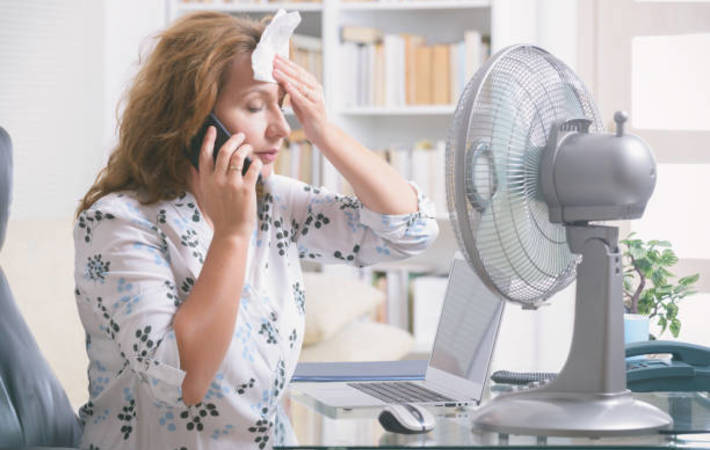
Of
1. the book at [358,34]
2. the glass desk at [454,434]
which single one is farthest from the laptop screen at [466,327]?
the book at [358,34]

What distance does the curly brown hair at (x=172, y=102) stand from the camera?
1346 millimetres

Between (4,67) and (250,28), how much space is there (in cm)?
216

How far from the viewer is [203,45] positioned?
1375 mm

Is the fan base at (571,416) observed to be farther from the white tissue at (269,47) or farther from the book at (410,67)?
the book at (410,67)

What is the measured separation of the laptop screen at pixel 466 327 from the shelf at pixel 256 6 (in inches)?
93.5

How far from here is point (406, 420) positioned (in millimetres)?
1053

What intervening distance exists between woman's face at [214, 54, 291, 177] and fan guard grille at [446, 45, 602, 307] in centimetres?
36

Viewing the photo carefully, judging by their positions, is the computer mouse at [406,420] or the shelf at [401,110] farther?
the shelf at [401,110]

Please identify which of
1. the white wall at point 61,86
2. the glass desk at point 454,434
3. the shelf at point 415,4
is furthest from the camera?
the shelf at point 415,4

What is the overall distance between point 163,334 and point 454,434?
14.1 inches

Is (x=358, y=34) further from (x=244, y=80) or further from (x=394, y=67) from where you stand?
(x=244, y=80)

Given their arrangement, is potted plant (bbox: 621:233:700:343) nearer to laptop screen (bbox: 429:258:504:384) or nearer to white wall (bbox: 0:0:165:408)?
laptop screen (bbox: 429:258:504:384)

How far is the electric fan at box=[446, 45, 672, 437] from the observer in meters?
1.02

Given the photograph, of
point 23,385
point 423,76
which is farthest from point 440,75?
point 23,385
